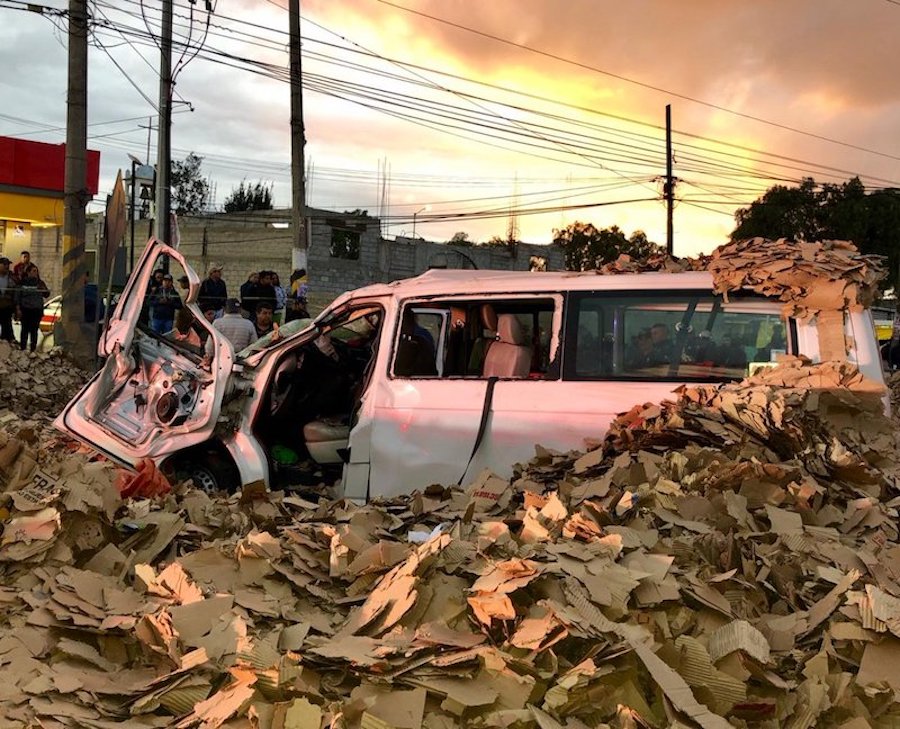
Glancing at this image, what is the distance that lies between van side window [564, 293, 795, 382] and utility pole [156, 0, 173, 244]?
46.3 ft

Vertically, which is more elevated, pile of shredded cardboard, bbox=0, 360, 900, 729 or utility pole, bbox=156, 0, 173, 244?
utility pole, bbox=156, 0, 173, 244

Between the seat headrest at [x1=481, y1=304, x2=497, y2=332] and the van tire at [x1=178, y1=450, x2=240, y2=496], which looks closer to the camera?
the seat headrest at [x1=481, y1=304, x2=497, y2=332]

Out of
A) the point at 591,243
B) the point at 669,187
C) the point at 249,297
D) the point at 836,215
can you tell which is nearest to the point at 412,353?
the point at 249,297

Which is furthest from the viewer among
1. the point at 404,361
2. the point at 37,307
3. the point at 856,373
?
the point at 37,307

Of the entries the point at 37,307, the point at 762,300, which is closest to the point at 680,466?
the point at 762,300

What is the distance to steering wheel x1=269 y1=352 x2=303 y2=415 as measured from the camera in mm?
6156

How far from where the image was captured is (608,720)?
228 cm

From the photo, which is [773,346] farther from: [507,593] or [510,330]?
[507,593]

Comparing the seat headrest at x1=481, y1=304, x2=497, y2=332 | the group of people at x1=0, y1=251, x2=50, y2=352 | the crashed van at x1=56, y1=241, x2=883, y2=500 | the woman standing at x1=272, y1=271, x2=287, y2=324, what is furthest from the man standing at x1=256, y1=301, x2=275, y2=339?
the group of people at x1=0, y1=251, x2=50, y2=352

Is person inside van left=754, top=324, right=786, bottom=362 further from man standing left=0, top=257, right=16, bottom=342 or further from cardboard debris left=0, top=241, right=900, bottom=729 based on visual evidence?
man standing left=0, top=257, right=16, bottom=342

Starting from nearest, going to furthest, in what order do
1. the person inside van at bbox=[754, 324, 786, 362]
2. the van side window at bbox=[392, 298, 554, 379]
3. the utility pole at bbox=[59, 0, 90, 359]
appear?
the person inside van at bbox=[754, 324, 786, 362]
the van side window at bbox=[392, 298, 554, 379]
the utility pole at bbox=[59, 0, 90, 359]

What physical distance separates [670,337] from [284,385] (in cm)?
294

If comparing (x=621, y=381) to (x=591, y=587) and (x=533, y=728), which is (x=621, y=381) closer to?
(x=591, y=587)

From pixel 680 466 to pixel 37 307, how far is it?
12748 mm
